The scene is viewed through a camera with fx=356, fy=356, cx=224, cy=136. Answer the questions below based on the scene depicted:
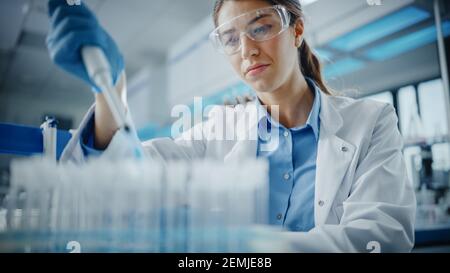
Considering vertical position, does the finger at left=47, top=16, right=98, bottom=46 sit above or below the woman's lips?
above

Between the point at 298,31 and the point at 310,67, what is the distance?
18 centimetres

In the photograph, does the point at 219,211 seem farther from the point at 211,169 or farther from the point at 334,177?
the point at 334,177

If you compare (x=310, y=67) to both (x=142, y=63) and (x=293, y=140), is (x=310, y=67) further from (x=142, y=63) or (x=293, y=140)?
(x=142, y=63)

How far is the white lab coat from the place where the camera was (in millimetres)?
838

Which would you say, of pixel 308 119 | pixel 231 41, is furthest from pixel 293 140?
pixel 231 41

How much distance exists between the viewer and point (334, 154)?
1.01 metres

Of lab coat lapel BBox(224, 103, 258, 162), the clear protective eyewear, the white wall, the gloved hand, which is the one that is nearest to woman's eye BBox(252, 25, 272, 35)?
the clear protective eyewear

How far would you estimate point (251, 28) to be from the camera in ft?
3.21

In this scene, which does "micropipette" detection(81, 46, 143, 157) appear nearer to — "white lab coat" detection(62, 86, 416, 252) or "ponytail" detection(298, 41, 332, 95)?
"white lab coat" detection(62, 86, 416, 252)

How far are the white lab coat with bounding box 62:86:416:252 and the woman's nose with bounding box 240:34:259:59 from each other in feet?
0.65

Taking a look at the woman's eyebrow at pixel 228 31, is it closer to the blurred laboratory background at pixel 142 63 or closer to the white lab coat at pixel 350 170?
the blurred laboratory background at pixel 142 63

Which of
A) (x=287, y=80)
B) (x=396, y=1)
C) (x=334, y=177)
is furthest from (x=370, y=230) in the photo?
(x=396, y=1)

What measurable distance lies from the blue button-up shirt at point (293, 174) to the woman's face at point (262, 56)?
11 centimetres

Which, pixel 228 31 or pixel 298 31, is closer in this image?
pixel 228 31
